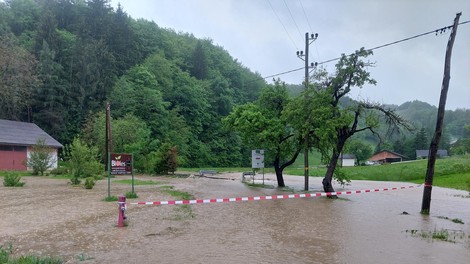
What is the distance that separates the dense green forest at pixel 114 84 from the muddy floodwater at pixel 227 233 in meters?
25.1

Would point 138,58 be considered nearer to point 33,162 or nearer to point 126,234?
point 33,162

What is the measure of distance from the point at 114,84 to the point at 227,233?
184ft

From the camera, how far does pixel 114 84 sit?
204ft

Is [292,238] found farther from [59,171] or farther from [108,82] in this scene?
[108,82]

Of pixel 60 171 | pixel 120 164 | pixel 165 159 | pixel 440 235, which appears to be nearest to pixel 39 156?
pixel 60 171

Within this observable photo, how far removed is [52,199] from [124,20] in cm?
5974

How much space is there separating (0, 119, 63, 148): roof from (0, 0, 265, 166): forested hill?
4350mm

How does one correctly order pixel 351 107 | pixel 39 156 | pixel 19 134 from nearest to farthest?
1. pixel 351 107
2. pixel 39 156
3. pixel 19 134

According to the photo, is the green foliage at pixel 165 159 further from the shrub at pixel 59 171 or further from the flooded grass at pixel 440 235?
the flooded grass at pixel 440 235

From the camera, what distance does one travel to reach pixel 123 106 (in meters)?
60.5

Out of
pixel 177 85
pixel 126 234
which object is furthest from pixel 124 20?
pixel 126 234

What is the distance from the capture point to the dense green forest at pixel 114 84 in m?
45.5

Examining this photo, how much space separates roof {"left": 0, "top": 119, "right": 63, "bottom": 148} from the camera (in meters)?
38.7

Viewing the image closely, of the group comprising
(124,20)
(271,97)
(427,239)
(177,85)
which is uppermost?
(124,20)
